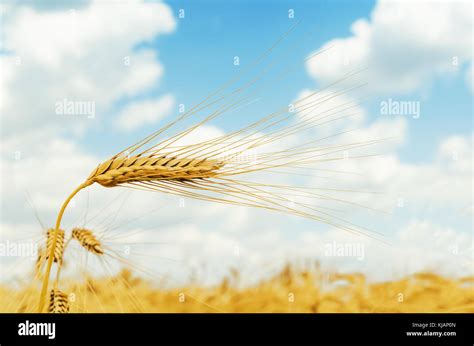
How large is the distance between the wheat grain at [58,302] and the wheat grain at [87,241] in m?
0.25

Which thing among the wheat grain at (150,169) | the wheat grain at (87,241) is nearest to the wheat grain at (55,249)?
the wheat grain at (87,241)

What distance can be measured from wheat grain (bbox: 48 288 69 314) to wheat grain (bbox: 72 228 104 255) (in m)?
0.25

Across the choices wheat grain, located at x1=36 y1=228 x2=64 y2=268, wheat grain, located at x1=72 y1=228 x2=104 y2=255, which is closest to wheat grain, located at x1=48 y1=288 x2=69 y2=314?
wheat grain, located at x1=36 y1=228 x2=64 y2=268

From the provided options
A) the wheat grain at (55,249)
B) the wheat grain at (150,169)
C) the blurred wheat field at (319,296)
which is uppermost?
the wheat grain at (150,169)

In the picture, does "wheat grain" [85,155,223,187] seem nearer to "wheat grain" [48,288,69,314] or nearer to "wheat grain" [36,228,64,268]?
"wheat grain" [36,228,64,268]

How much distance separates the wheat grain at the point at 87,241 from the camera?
2.42 meters

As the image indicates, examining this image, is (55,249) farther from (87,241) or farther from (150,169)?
(150,169)

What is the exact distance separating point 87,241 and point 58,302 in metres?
0.32

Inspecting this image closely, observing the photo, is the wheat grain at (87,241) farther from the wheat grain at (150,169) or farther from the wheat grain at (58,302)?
the wheat grain at (150,169)

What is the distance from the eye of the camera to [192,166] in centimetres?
205
